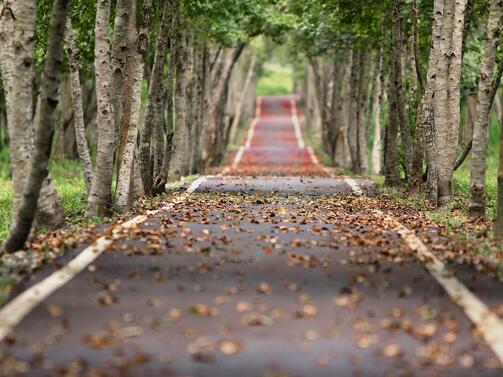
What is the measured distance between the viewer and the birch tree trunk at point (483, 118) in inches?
645

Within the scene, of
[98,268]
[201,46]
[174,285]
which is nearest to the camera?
[174,285]

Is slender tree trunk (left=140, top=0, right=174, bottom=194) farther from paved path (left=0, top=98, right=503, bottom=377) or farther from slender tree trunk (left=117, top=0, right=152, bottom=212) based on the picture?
paved path (left=0, top=98, right=503, bottom=377)

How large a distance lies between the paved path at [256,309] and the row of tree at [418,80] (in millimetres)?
3057

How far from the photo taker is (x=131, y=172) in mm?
18406

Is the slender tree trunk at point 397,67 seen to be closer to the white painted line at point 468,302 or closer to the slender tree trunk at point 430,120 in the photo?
the slender tree trunk at point 430,120

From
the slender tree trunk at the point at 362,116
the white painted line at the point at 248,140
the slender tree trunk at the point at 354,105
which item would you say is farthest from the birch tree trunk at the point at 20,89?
the white painted line at the point at 248,140

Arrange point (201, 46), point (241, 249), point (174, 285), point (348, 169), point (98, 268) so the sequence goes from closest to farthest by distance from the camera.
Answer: point (174, 285) → point (98, 268) → point (241, 249) → point (201, 46) → point (348, 169)

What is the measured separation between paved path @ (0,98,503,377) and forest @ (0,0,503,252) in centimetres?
178

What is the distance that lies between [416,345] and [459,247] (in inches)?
212

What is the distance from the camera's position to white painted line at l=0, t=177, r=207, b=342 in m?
8.29

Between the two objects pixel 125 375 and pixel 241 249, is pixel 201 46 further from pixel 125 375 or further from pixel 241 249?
pixel 125 375

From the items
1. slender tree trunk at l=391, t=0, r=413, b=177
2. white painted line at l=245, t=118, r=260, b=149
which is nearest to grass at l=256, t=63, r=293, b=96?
white painted line at l=245, t=118, r=260, b=149

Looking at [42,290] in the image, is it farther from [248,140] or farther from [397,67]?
[248,140]

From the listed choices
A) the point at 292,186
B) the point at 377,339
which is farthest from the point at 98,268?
the point at 292,186
